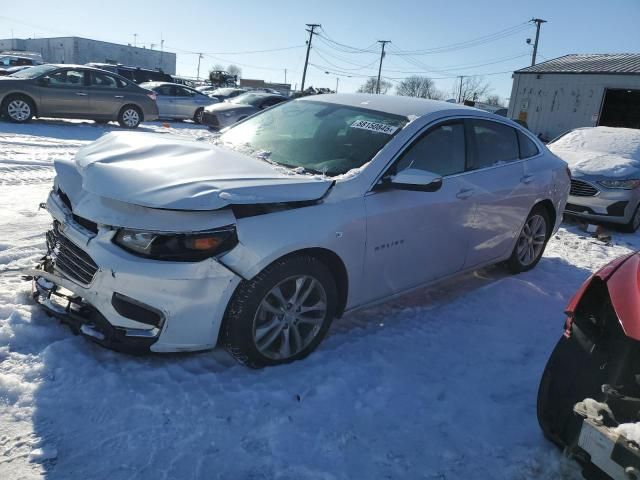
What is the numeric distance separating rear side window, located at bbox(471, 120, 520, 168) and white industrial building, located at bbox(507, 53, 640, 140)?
2316 cm

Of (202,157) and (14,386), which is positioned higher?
(202,157)

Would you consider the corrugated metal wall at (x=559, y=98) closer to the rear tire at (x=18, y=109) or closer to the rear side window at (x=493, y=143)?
the rear side window at (x=493, y=143)

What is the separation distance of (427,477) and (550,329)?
2.29 meters

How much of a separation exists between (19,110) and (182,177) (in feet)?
37.1

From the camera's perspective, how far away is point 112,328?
277cm

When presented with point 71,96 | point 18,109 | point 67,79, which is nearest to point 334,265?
point 18,109

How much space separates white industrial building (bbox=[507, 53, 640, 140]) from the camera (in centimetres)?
2483

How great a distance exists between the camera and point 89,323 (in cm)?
288

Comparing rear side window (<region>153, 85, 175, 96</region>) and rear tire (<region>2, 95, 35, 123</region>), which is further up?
rear side window (<region>153, 85, 175, 96</region>)

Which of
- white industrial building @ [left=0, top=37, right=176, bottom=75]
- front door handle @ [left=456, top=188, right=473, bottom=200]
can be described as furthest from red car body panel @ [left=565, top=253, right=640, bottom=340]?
white industrial building @ [left=0, top=37, right=176, bottom=75]

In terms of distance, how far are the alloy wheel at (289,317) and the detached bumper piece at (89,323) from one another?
62cm

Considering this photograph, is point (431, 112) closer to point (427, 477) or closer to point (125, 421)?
point (427, 477)

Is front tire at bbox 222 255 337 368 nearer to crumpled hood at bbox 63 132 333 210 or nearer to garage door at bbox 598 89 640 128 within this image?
crumpled hood at bbox 63 132 333 210

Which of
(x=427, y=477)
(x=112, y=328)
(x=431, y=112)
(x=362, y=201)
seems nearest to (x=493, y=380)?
(x=427, y=477)
